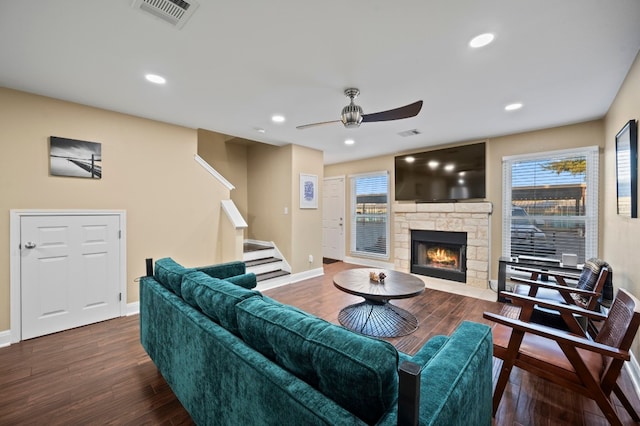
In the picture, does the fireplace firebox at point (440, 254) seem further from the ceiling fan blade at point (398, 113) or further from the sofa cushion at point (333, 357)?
the sofa cushion at point (333, 357)

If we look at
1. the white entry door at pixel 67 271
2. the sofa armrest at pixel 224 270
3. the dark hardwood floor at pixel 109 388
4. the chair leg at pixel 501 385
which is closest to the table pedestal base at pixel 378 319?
the dark hardwood floor at pixel 109 388

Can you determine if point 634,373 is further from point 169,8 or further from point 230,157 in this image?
point 230,157

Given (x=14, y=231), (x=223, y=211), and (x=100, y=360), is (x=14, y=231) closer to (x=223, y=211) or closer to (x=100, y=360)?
(x=100, y=360)

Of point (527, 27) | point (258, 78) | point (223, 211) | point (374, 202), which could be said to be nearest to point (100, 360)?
point (223, 211)

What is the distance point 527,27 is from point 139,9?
254 cm

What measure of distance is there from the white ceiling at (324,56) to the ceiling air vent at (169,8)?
6cm

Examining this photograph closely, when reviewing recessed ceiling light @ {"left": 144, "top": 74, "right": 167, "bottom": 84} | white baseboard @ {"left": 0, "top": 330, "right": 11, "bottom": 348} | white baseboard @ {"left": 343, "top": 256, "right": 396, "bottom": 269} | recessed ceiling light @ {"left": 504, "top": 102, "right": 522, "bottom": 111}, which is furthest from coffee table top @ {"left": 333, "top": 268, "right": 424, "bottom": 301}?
white baseboard @ {"left": 0, "top": 330, "right": 11, "bottom": 348}

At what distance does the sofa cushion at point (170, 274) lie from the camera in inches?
72.9

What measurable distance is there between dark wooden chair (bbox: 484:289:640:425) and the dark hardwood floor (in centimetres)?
30

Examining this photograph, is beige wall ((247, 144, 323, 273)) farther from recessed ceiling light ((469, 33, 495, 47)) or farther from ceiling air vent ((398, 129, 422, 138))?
recessed ceiling light ((469, 33, 495, 47))

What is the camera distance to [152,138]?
360 centimetres

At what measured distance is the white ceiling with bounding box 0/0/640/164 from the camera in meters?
1.66

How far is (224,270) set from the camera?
2.72 meters

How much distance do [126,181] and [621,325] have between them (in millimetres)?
4753
